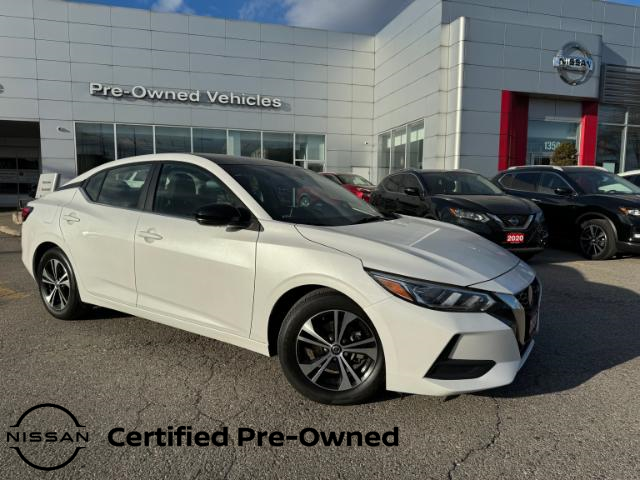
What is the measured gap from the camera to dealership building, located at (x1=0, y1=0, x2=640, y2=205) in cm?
1733

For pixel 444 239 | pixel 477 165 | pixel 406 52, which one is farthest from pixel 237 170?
pixel 406 52

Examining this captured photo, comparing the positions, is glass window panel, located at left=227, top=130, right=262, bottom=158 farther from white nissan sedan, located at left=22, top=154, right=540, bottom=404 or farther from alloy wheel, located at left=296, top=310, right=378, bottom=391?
alloy wheel, located at left=296, top=310, right=378, bottom=391

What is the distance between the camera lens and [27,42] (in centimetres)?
2009

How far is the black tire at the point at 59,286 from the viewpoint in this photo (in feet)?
13.9

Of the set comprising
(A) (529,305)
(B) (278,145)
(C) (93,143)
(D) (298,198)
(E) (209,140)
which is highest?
(E) (209,140)

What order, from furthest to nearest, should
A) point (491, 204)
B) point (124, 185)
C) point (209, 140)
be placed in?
point (209, 140) < point (491, 204) < point (124, 185)

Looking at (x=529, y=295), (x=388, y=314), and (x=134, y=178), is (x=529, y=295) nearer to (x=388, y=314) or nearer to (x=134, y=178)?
(x=388, y=314)

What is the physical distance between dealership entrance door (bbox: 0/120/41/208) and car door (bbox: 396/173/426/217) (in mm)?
25051

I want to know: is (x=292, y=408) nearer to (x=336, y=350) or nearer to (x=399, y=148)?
(x=336, y=350)

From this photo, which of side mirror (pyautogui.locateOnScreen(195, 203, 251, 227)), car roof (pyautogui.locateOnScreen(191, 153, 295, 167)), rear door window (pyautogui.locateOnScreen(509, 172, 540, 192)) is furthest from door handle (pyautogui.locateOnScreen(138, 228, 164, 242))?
rear door window (pyautogui.locateOnScreen(509, 172, 540, 192))

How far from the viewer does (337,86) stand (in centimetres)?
2348

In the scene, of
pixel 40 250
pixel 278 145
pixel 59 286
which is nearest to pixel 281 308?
pixel 59 286

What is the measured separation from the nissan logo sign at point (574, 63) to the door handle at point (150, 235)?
1881 centimetres

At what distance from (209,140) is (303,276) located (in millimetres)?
20803
